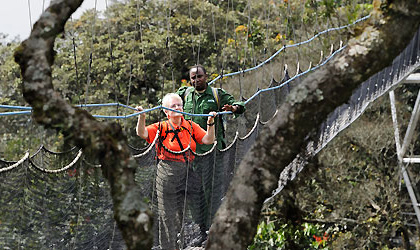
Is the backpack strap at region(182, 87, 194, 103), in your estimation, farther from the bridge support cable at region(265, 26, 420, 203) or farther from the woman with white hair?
the bridge support cable at region(265, 26, 420, 203)

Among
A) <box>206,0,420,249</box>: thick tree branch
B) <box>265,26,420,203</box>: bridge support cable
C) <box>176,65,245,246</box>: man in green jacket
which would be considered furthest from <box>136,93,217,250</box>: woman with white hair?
<box>206,0,420,249</box>: thick tree branch

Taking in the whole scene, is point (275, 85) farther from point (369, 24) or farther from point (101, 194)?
point (369, 24)

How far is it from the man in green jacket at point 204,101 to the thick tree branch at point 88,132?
2.49m

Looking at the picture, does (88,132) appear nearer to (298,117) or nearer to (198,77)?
(298,117)

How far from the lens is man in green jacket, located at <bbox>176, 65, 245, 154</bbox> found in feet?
13.4

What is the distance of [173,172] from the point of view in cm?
350

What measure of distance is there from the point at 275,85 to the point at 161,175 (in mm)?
2358

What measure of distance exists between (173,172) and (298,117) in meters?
1.93

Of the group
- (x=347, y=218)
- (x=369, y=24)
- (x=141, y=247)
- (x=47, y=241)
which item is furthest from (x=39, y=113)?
(x=347, y=218)

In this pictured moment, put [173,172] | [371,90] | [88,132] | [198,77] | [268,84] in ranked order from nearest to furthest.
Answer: [88,132]
[173,172]
[198,77]
[371,90]
[268,84]

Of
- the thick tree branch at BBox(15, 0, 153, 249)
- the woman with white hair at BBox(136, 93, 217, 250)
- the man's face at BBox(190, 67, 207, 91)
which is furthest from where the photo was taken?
the man's face at BBox(190, 67, 207, 91)

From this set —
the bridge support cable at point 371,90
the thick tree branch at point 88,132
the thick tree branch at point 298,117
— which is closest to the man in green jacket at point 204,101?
the bridge support cable at point 371,90

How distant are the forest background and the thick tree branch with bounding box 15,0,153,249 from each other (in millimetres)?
4560

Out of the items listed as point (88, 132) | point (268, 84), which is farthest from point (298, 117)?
point (268, 84)
